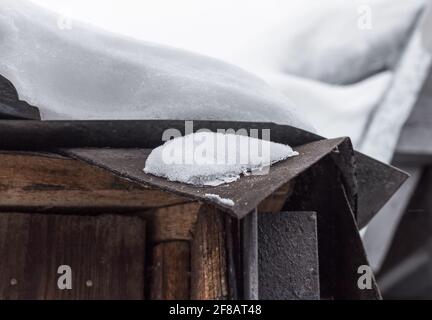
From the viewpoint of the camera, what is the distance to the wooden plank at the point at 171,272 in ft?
4.98

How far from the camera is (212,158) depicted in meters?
1.15

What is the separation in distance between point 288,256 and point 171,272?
0.36 meters

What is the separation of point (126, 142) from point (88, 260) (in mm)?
437

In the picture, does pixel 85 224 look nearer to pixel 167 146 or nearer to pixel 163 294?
pixel 163 294

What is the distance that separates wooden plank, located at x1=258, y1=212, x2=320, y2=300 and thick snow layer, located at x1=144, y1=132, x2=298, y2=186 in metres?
0.22

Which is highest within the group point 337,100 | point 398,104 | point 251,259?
point 337,100

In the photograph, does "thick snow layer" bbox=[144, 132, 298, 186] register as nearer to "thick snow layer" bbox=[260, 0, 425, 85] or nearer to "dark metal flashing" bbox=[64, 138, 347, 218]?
"dark metal flashing" bbox=[64, 138, 347, 218]

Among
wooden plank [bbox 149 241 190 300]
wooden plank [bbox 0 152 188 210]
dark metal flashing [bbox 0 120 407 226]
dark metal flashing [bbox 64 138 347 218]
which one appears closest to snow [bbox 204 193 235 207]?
dark metal flashing [bbox 64 138 347 218]

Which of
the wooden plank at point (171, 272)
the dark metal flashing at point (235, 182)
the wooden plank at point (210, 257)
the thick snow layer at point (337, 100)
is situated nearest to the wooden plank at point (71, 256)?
the wooden plank at point (171, 272)

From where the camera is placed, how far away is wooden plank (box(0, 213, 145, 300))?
4.96 feet

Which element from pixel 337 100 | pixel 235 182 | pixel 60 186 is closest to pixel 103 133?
pixel 60 186

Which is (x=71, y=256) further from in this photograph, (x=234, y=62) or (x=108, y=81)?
(x=234, y=62)

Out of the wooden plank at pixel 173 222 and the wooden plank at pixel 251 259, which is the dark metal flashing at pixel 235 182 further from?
the wooden plank at pixel 173 222

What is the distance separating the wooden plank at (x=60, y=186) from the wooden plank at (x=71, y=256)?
0.06 metres
